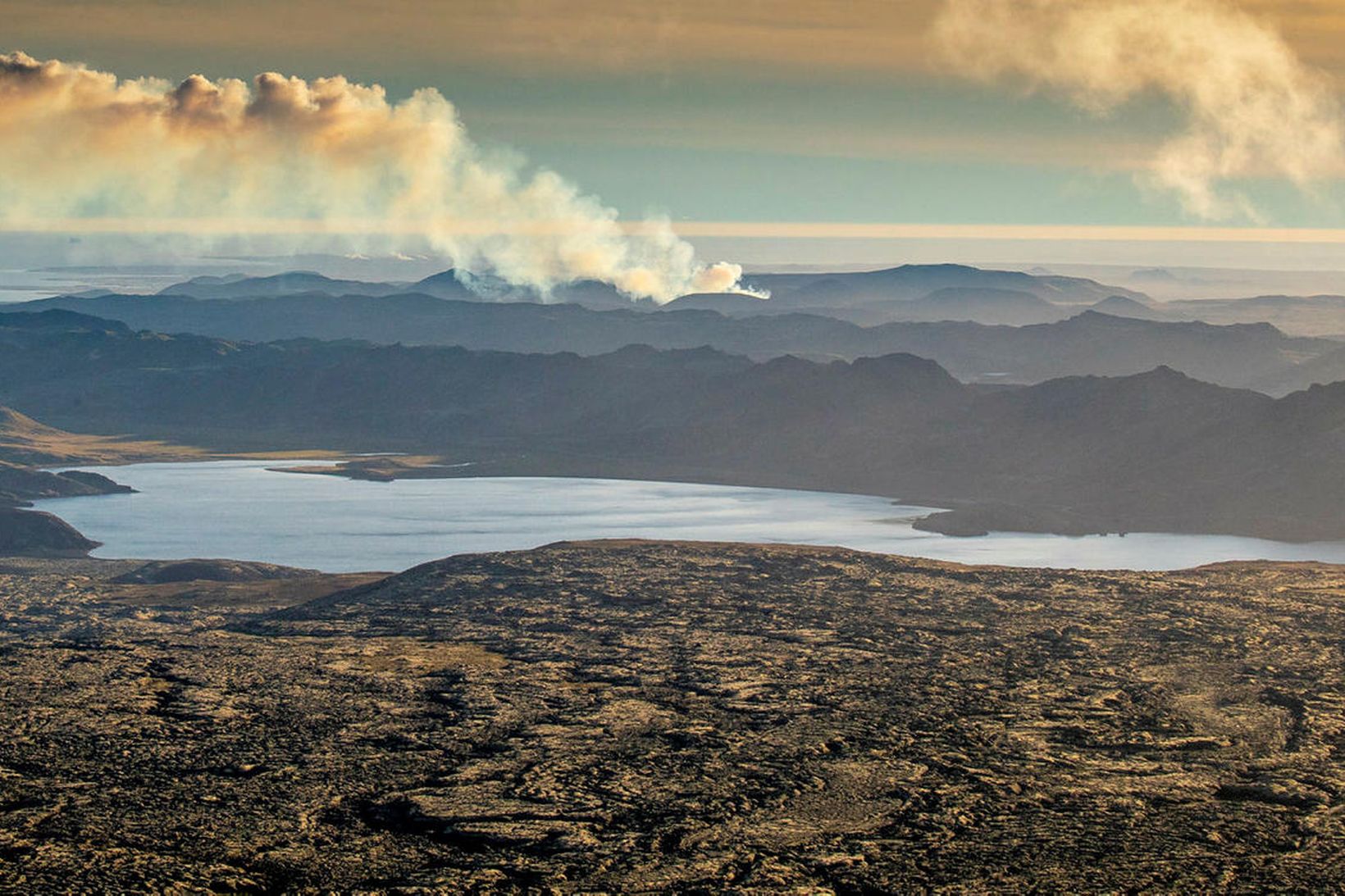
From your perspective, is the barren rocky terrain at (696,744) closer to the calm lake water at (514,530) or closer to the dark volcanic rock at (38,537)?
the calm lake water at (514,530)

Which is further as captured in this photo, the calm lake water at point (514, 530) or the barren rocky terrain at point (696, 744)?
the calm lake water at point (514, 530)

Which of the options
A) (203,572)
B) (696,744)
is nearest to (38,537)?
(203,572)

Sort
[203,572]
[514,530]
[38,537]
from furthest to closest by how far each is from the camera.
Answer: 1. [514,530]
2. [38,537]
3. [203,572]

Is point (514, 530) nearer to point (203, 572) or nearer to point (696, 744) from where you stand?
point (203, 572)

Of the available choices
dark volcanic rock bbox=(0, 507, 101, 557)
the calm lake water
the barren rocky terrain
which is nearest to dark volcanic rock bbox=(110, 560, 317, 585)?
the calm lake water

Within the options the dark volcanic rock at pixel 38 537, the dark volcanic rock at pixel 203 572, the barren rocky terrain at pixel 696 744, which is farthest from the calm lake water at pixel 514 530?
the barren rocky terrain at pixel 696 744

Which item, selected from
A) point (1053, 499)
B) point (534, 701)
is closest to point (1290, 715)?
point (534, 701)

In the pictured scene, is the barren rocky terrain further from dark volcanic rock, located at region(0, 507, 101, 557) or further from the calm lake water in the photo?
dark volcanic rock, located at region(0, 507, 101, 557)
